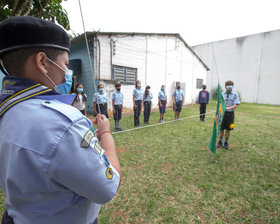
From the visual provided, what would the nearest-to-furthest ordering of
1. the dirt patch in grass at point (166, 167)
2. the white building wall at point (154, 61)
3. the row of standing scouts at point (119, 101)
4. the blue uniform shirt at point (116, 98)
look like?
the dirt patch in grass at point (166, 167) → the row of standing scouts at point (119, 101) → the blue uniform shirt at point (116, 98) → the white building wall at point (154, 61)

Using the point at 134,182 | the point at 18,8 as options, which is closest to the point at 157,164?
the point at 134,182

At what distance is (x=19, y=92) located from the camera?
0.73 m

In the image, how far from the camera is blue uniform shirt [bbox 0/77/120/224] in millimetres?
624

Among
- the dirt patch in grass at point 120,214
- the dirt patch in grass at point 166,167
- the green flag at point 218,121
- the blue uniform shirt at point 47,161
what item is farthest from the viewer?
the green flag at point 218,121

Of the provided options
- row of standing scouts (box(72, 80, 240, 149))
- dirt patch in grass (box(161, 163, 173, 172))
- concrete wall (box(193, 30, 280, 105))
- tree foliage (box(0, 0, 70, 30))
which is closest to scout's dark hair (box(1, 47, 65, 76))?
row of standing scouts (box(72, 80, 240, 149))

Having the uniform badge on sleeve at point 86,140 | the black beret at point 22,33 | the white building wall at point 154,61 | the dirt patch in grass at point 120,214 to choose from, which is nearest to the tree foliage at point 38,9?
the black beret at point 22,33

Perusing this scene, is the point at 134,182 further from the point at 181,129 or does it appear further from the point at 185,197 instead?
the point at 181,129

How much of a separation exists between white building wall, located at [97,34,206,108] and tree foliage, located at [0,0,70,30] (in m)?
5.21

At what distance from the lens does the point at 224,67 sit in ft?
70.6

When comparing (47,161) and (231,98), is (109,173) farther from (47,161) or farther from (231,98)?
(231,98)

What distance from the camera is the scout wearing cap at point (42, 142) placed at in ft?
2.06

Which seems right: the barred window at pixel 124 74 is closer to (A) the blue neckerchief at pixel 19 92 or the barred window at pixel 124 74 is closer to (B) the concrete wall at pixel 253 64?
(A) the blue neckerchief at pixel 19 92

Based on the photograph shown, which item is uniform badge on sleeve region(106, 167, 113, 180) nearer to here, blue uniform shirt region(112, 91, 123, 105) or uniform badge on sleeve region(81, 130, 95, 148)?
uniform badge on sleeve region(81, 130, 95, 148)

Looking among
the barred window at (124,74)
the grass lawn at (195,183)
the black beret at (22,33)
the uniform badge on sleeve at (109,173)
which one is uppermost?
the barred window at (124,74)
